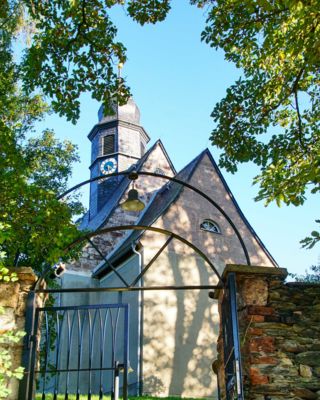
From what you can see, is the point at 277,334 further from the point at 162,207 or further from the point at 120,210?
the point at 120,210

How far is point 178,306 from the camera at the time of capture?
15.5 meters

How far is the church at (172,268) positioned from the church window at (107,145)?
4.35m

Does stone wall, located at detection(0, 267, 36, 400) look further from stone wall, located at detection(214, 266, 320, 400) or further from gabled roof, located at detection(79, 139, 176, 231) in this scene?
gabled roof, located at detection(79, 139, 176, 231)

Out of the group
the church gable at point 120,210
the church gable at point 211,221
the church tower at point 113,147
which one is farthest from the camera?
the church tower at point 113,147

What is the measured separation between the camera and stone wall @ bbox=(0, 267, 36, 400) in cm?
548

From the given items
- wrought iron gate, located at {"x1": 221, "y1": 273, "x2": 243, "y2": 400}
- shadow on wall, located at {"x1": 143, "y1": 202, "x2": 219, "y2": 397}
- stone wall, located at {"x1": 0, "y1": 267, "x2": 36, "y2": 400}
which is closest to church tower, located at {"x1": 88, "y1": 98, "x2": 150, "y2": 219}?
shadow on wall, located at {"x1": 143, "y1": 202, "x2": 219, "y2": 397}

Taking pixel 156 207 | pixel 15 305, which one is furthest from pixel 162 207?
pixel 15 305

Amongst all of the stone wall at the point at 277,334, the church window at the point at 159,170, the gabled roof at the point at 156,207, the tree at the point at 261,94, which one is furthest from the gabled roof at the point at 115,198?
the stone wall at the point at 277,334

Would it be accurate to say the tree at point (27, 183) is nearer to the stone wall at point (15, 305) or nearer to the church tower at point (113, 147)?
the stone wall at point (15, 305)

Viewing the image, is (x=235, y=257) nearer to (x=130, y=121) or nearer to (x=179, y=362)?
(x=179, y=362)

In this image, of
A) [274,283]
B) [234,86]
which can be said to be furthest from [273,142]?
[274,283]

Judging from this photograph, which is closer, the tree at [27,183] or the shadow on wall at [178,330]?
the tree at [27,183]

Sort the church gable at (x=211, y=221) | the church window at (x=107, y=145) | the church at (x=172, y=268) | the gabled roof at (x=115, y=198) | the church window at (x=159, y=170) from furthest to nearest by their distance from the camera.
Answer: the church window at (x=107, y=145) → the church window at (x=159, y=170) → the gabled roof at (x=115, y=198) → the church gable at (x=211, y=221) → the church at (x=172, y=268)

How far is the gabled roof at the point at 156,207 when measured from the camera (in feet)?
55.2
